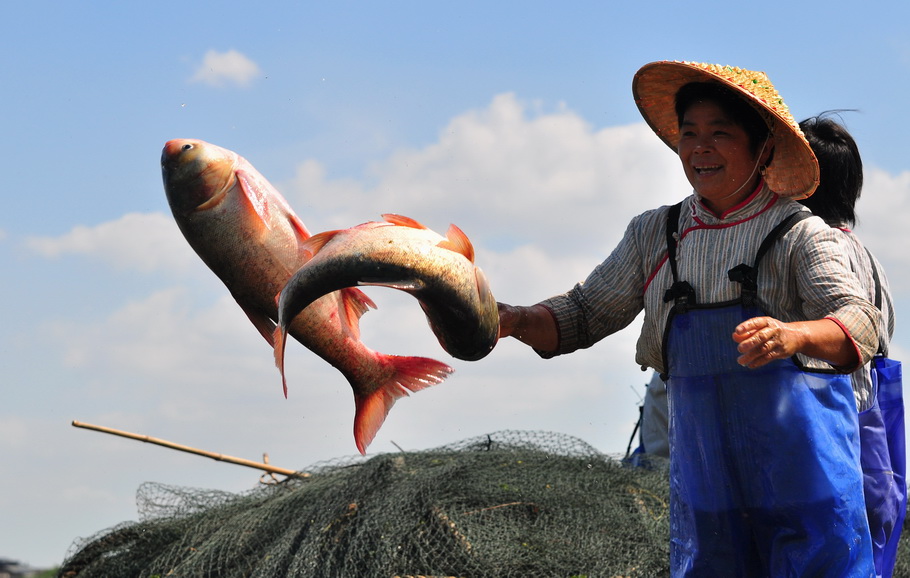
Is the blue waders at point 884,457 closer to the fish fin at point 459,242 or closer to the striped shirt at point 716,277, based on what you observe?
the striped shirt at point 716,277

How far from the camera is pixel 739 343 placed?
2682 millimetres

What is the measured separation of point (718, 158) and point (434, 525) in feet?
9.15

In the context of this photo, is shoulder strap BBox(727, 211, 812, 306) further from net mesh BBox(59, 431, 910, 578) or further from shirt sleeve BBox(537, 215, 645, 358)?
net mesh BBox(59, 431, 910, 578)

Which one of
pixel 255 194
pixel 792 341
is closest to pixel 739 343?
pixel 792 341

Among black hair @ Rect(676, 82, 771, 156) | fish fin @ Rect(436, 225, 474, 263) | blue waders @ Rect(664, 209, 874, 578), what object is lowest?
blue waders @ Rect(664, 209, 874, 578)

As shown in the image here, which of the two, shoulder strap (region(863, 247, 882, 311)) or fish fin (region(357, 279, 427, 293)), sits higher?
shoulder strap (region(863, 247, 882, 311))

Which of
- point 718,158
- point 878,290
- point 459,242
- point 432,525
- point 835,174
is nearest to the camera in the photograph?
point 459,242

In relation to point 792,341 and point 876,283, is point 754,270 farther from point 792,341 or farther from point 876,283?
point 876,283

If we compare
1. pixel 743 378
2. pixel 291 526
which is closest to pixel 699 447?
pixel 743 378

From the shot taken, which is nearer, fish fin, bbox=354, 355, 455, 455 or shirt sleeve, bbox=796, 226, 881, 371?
shirt sleeve, bbox=796, 226, 881, 371

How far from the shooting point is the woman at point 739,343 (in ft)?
9.38

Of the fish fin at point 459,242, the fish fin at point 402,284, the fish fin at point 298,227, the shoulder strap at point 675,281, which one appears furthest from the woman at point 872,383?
the fish fin at point 298,227

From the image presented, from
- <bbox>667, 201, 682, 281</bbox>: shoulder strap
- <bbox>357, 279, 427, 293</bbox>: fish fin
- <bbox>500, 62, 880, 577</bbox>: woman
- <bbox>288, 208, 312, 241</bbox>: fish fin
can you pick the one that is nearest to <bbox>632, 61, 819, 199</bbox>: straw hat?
<bbox>500, 62, 880, 577</bbox>: woman

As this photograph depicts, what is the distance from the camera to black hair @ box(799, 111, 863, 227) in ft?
13.8
